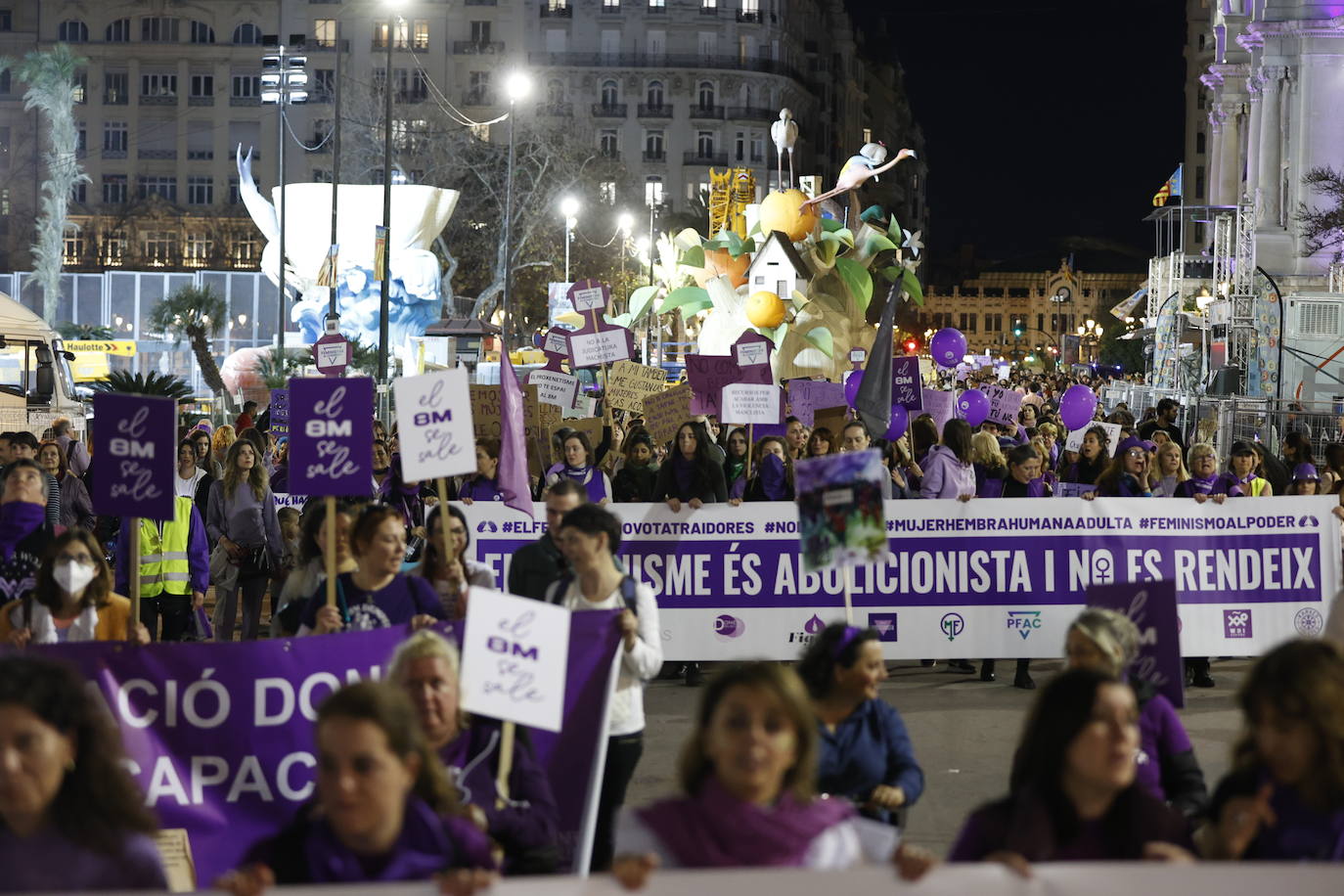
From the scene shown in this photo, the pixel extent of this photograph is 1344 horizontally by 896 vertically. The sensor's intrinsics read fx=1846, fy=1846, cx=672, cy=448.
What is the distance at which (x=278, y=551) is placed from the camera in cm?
1222

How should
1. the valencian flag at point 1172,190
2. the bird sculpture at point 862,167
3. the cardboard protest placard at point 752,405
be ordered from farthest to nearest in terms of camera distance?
the valencian flag at point 1172,190, the bird sculpture at point 862,167, the cardboard protest placard at point 752,405

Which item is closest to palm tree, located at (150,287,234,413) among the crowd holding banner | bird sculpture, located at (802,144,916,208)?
bird sculpture, located at (802,144,916,208)

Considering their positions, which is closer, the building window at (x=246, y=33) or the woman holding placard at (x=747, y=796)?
the woman holding placard at (x=747, y=796)

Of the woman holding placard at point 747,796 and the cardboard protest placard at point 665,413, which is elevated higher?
the cardboard protest placard at point 665,413

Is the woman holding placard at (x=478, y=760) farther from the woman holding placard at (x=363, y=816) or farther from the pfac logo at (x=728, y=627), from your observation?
the pfac logo at (x=728, y=627)

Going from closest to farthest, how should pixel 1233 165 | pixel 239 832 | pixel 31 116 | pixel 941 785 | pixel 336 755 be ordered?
pixel 336 755 < pixel 239 832 < pixel 941 785 < pixel 1233 165 < pixel 31 116

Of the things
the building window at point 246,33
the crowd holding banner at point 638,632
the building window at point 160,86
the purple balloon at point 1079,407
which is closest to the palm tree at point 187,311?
the purple balloon at point 1079,407

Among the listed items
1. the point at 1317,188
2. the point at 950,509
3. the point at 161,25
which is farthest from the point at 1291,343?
the point at 161,25

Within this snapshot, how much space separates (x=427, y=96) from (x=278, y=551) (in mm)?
89497

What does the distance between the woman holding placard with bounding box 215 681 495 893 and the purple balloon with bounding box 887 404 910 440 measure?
14468 millimetres

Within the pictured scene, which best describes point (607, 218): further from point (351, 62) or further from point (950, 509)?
point (950, 509)

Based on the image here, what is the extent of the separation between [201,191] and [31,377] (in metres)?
77.8

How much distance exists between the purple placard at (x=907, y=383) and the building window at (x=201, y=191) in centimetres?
8740

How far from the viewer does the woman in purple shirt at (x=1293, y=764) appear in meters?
4.33
